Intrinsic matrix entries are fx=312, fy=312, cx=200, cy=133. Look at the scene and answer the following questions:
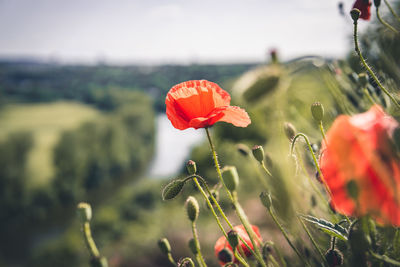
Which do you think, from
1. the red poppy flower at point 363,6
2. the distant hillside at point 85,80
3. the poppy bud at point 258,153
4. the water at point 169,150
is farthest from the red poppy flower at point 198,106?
the distant hillside at point 85,80

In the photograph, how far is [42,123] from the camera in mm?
30625

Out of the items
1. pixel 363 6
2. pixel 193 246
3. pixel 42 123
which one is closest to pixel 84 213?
pixel 193 246

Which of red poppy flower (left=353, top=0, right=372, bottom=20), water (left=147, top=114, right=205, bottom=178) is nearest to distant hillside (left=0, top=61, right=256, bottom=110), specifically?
water (left=147, top=114, right=205, bottom=178)

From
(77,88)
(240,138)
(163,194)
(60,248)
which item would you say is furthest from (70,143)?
(77,88)

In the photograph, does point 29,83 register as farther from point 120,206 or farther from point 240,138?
point 240,138

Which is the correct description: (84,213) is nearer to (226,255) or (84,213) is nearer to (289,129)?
(226,255)

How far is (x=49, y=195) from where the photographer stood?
19547mm

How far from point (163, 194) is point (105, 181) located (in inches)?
957

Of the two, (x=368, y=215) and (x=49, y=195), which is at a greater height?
(x=49, y=195)

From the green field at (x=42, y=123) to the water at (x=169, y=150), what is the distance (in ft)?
23.7

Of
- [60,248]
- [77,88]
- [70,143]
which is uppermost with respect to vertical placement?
[77,88]

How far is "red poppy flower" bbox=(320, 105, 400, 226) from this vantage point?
320 millimetres

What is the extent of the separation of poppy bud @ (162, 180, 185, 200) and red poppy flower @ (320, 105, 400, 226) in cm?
35

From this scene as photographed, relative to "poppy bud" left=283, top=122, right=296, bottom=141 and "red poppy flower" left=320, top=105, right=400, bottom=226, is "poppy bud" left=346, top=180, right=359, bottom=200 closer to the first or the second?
"red poppy flower" left=320, top=105, right=400, bottom=226
